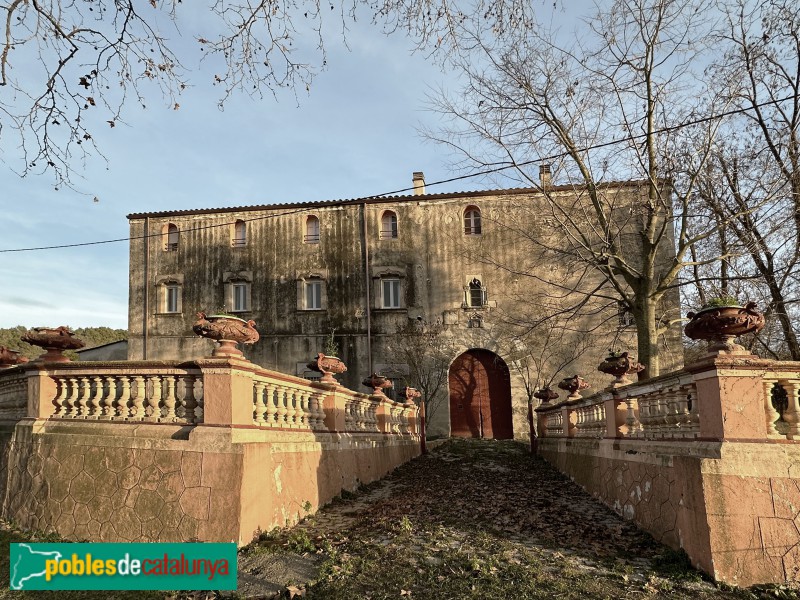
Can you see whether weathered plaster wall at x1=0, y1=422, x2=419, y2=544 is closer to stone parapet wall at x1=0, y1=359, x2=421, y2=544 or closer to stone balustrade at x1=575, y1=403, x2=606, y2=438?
stone parapet wall at x1=0, y1=359, x2=421, y2=544

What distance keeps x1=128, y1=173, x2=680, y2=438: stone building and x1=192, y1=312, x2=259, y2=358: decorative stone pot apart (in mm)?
18140

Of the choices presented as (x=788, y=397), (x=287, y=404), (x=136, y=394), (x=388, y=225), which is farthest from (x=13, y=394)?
(x=388, y=225)

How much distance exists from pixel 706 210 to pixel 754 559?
522 inches

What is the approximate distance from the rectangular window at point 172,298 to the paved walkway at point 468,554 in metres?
20.7

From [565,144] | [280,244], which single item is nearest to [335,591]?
[565,144]

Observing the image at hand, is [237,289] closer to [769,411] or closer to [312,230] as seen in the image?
[312,230]

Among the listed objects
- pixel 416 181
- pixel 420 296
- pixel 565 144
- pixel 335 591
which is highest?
Answer: pixel 416 181

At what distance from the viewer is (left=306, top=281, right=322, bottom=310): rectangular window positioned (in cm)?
2705

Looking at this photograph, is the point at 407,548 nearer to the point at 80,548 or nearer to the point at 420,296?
the point at 80,548

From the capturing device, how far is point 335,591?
5.45 meters

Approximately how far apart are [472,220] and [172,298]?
1495cm

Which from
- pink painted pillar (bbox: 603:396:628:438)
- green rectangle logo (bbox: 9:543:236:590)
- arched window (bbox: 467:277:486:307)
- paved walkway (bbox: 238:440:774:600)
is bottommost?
paved walkway (bbox: 238:440:774:600)

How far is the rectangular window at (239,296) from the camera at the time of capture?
27.6 meters

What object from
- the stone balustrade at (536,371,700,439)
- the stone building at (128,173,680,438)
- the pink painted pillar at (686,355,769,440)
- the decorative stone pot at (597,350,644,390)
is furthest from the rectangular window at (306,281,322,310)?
the pink painted pillar at (686,355,769,440)
